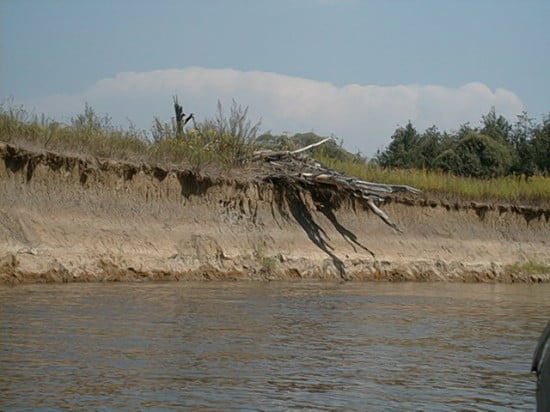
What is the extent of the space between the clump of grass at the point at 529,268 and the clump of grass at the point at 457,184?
180cm

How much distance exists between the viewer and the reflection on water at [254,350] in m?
6.43

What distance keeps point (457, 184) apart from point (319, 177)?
4.91m

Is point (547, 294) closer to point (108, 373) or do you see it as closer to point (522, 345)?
point (522, 345)

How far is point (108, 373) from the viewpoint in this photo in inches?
273

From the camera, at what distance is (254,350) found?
8438 millimetres

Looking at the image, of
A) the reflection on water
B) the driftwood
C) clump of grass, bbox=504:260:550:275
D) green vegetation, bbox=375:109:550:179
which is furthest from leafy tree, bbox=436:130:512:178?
the reflection on water

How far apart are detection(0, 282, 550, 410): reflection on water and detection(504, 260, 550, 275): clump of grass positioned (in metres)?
7.27

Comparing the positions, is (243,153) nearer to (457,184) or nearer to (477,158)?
(457,184)

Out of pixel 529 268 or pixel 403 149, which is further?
pixel 403 149

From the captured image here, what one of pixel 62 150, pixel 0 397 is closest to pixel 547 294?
pixel 62 150

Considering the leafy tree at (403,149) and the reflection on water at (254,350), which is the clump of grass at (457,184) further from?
the leafy tree at (403,149)

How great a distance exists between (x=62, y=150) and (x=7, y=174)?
4.08ft

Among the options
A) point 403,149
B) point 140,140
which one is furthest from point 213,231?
point 403,149

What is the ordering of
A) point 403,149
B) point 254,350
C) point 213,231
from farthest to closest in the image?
point 403,149, point 213,231, point 254,350
